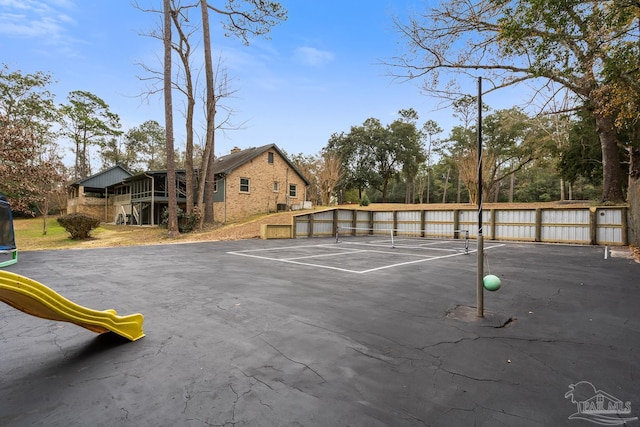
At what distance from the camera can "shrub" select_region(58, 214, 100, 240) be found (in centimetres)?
1664

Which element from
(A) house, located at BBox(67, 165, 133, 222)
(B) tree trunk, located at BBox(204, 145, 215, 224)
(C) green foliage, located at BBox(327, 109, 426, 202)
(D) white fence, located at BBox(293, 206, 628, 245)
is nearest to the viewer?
(D) white fence, located at BBox(293, 206, 628, 245)

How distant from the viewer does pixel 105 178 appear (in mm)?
32531

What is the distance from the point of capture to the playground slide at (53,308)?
7.30 ft

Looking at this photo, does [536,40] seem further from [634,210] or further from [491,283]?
[634,210]

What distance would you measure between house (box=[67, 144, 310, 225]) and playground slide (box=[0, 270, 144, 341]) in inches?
824

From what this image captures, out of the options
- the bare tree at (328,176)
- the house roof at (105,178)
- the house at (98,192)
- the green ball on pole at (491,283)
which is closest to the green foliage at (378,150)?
the bare tree at (328,176)

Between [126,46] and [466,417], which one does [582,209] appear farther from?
[126,46]

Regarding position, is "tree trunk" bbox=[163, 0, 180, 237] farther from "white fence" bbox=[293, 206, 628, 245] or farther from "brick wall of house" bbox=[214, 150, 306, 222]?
"white fence" bbox=[293, 206, 628, 245]

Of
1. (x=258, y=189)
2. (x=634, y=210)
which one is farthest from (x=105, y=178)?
(x=634, y=210)

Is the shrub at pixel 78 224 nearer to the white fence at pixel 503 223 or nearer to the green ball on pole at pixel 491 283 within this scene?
the white fence at pixel 503 223

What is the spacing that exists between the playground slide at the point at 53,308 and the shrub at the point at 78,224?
717 inches

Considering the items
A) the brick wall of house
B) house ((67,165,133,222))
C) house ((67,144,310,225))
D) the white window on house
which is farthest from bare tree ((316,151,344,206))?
house ((67,165,133,222))

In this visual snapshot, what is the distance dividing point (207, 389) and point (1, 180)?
1739 centimetres

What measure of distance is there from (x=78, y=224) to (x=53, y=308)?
740 inches
